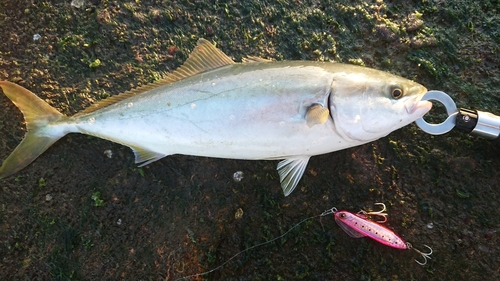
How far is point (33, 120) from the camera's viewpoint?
281 cm

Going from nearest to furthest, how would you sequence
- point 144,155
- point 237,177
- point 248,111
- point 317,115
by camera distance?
point 317,115, point 248,111, point 144,155, point 237,177

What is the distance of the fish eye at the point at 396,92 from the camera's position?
2.41 meters

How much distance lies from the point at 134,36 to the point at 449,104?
2637 mm

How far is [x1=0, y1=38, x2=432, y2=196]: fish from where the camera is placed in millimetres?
2416

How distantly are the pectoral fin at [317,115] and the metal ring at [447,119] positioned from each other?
2.50ft

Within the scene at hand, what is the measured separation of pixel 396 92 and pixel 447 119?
1.65 feet

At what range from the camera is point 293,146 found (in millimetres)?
2537

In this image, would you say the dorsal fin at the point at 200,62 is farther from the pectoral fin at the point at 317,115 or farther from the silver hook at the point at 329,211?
the silver hook at the point at 329,211

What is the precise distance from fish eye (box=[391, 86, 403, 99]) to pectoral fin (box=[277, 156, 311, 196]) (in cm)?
76

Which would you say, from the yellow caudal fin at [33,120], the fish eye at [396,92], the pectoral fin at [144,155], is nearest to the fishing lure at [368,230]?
the fish eye at [396,92]

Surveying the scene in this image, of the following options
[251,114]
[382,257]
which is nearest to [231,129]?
[251,114]

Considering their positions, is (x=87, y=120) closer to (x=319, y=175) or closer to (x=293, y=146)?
(x=293, y=146)

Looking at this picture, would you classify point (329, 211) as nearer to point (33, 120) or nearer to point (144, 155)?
point (144, 155)

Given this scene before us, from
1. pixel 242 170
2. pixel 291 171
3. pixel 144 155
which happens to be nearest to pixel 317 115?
pixel 291 171
